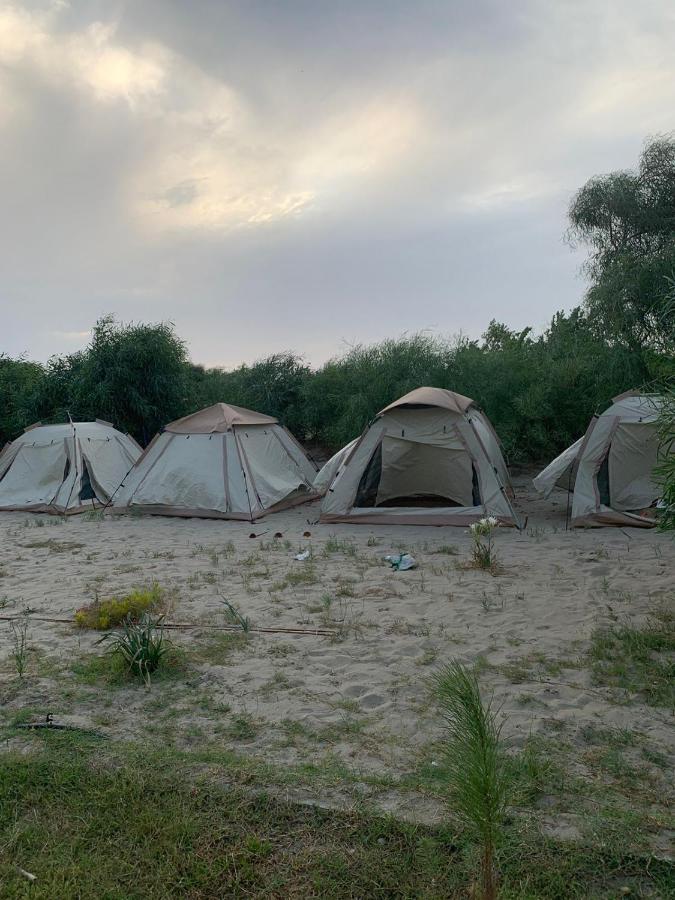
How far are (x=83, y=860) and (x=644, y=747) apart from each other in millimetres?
2608

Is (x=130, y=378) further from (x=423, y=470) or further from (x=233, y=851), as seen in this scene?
(x=233, y=851)

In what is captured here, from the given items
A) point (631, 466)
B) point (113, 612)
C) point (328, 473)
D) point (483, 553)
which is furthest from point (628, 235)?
point (113, 612)

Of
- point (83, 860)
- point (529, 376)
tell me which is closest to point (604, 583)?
point (83, 860)

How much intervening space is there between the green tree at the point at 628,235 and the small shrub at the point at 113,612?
9662mm

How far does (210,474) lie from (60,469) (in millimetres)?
3254

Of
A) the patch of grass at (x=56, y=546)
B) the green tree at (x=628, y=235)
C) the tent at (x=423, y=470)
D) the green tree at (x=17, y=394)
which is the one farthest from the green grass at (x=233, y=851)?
the green tree at (x=17, y=394)

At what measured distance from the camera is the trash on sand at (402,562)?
23.3 ft

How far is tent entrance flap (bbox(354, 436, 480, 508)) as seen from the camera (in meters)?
10.8

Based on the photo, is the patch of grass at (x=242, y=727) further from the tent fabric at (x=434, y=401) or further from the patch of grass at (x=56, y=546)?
the tent fabric at (x=434, y=401)

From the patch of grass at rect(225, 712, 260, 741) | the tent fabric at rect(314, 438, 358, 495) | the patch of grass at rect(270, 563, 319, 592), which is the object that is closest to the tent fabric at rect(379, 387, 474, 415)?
the tent fabric at rect(314, 438, 358, 495)

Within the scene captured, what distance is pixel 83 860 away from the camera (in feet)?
8.61

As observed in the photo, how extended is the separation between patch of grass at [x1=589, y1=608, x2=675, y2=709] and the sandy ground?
0.14m

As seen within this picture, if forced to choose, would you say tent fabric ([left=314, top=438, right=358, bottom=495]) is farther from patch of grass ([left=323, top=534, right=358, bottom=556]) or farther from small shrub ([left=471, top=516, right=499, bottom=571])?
small shrub ([left=471, top=516, right=499, bottom=571])

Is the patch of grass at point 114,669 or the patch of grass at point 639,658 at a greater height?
the patch of grass at point 114,669
